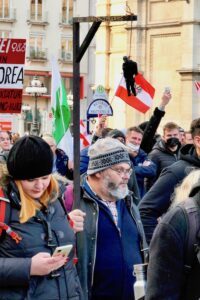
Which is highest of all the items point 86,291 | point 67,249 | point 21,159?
point 21,159

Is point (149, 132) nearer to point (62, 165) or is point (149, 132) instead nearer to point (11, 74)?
point (62, 165)

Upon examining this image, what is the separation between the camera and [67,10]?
74688 mm

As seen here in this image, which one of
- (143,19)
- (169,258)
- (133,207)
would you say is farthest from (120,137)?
(143,19)

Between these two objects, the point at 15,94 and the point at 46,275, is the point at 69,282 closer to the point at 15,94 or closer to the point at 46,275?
the point at 46,275

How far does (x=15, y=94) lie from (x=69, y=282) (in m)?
5.11

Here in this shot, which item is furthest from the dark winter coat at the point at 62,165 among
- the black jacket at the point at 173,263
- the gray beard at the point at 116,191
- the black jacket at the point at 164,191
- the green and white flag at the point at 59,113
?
the black jacket at the point at 173,263

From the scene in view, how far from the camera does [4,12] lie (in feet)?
244

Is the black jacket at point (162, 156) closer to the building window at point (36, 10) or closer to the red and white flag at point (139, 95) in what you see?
the red and white flag at point (139, 95)

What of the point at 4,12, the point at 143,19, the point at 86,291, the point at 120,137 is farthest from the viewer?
the point at 4,12

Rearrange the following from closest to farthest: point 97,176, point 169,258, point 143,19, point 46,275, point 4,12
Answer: point 169,258 → point 46,275 → point 97,176 → point 143,19 → point 4,12

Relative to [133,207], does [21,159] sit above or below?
above

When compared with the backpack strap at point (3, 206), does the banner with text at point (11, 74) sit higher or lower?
higher

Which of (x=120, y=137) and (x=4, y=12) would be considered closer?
(x=120, y=137)

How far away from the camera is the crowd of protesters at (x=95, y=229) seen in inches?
156
